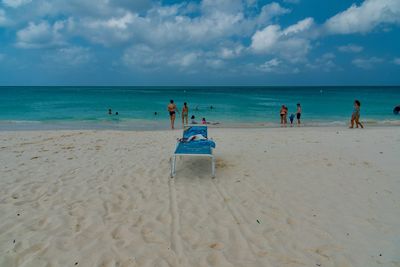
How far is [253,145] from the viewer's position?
353 inches

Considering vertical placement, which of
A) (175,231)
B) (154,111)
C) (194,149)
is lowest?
(154,111)

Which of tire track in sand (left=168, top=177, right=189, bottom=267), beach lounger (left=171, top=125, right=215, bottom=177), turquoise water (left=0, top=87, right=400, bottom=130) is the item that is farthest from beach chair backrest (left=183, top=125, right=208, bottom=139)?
turquoise water (left=0, top=87, right=400, bottom=130)

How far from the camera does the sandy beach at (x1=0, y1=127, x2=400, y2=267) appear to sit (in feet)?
10.3

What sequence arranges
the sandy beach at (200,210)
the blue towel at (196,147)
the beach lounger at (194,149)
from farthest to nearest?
the blue towel at (196,147)
the beach lounger at (194,149)
the sandy beach at (200,210)

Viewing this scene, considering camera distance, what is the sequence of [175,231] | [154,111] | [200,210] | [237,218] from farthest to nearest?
[154,111]
[200,210]
[237,218]
[175,231]

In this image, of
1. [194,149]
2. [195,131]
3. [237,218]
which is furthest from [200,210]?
[195,131]

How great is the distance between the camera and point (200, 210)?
14.0ft

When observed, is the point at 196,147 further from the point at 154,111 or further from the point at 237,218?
the point at 154,111

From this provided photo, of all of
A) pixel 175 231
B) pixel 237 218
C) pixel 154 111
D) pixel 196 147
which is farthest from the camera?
pixel 154 111

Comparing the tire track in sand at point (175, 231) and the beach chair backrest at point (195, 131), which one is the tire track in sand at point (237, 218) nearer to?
the tire track in sand at point (175, 231)

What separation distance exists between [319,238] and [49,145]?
839 centimetres

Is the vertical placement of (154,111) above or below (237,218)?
below

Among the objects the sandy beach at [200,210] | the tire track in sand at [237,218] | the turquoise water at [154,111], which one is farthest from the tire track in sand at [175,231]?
the turquoise water at [154,111]

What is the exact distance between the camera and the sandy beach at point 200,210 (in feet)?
10.3
